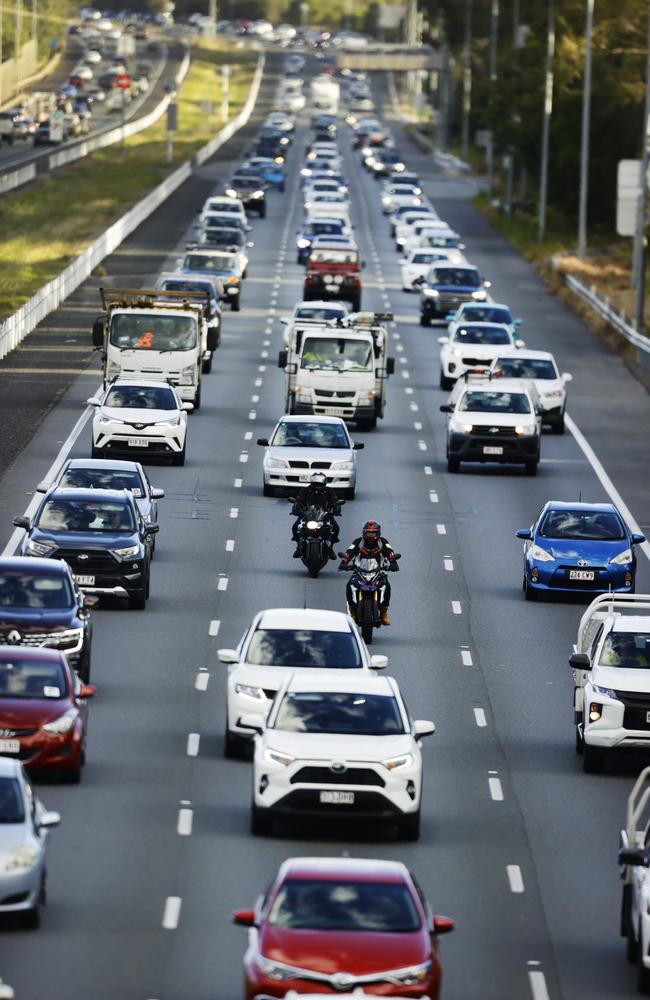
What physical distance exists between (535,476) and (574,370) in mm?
17515

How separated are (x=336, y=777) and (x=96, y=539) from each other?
11.9 metres

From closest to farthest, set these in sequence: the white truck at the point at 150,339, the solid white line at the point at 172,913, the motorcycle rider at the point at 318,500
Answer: the solid white line at the point at 172,913
the motorcycle rider at the point at 318,500
the white truck at the point at 150,339

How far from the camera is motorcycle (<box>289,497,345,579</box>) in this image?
119ft

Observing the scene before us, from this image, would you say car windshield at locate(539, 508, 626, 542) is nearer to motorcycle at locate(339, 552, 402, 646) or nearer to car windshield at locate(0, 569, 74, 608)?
motorcycle at locate(339, 552, 402, 646)

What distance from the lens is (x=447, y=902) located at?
2036 cm

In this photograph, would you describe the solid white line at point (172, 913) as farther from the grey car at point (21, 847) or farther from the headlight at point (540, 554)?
the headlight at point (540, 554)

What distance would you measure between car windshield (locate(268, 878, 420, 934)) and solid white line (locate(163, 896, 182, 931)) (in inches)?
113

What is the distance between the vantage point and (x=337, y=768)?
2166cm

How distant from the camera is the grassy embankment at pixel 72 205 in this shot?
8319 centimetres

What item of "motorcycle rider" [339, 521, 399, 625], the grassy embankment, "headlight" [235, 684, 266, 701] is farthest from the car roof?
the grassy embankment

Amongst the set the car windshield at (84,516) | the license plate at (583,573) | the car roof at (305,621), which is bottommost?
the license plate at (583,573)

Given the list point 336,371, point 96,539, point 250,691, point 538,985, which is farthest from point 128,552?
point 336,371

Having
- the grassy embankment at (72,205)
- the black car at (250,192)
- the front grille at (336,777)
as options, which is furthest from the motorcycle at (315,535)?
the black car at (250,192)

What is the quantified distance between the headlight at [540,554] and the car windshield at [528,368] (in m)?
19.9
